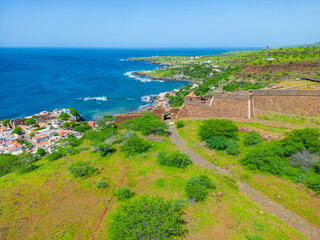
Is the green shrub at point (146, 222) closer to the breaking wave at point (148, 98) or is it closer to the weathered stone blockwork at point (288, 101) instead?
the weathered stone blockwork at point (288, 101)

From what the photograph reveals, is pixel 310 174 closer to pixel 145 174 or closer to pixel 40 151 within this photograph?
pixel 145 174

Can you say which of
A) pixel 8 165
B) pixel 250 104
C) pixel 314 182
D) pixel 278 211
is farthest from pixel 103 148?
pixel 250 104

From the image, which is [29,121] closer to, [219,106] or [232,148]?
[219,106]

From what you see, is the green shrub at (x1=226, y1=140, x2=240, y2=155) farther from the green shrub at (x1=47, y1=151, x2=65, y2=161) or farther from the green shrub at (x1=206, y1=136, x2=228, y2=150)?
the green shrub at (x1=47, y1=151, x2=65, y2=161)

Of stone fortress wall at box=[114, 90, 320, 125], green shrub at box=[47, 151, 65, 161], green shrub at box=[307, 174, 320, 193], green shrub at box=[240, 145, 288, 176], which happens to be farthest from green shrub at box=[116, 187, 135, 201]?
stone fortress wall at box=[114, 90, 320, 125]

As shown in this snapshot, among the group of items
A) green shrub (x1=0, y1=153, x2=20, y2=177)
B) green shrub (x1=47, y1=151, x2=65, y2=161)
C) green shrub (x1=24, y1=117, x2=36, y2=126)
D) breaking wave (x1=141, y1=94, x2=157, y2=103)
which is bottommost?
green shrub (x1=24, y1=117, x2=36, y2=126)

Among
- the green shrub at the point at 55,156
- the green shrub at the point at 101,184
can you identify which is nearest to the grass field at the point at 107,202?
the green shrub at the point at 101,184
